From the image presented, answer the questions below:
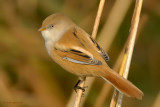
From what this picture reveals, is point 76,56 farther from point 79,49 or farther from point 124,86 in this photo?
point 124,86

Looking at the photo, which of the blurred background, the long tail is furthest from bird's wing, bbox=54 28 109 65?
the blurred background

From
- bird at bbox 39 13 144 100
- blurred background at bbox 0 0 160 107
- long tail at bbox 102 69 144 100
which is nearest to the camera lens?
long tail at bbox 102 69 144 100

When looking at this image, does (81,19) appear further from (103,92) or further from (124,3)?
(103,92)

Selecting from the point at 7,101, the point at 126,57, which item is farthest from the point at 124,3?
the point at 7,101

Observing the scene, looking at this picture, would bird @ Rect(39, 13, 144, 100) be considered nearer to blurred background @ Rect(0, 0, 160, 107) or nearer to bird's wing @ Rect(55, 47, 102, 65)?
bird's wing @ Rect(55, 47, 102, 65)

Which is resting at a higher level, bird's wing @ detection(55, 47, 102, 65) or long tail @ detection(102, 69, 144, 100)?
bird's wing @ detection(55, 47, 102, 65)

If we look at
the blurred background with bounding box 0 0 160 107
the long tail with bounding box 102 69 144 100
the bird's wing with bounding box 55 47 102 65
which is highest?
the blurred background with bounding box 0 0 160 107
